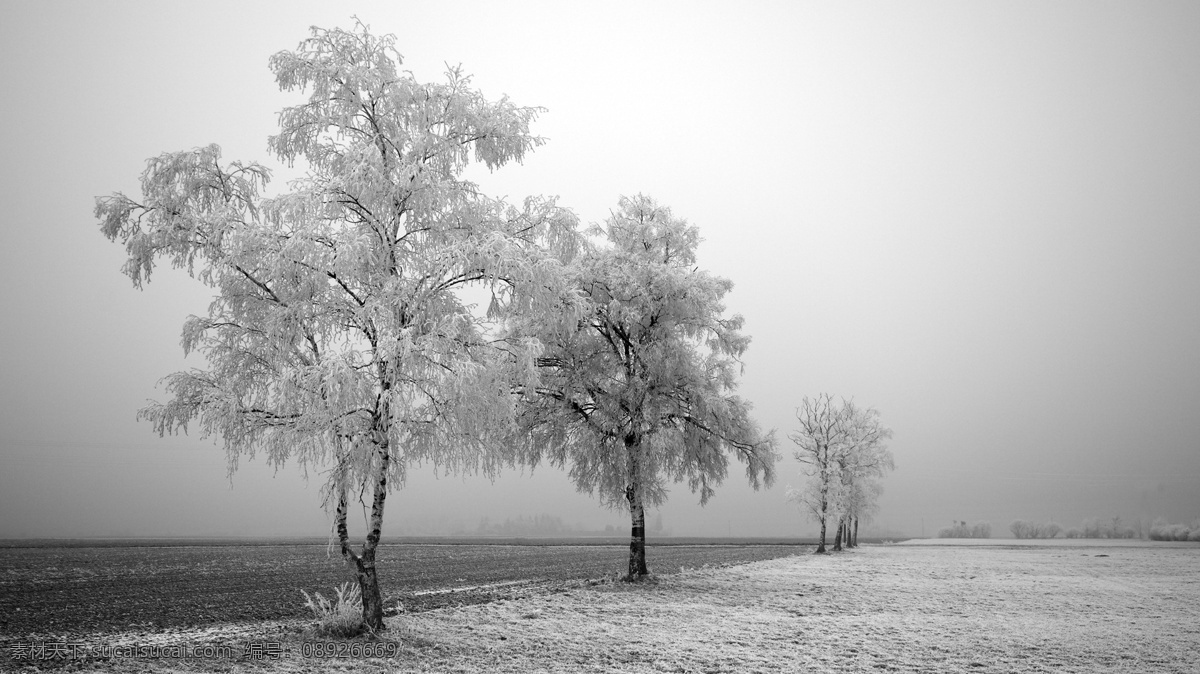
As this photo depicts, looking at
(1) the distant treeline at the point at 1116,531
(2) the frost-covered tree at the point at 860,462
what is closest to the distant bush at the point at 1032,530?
(1) the distant treeline at the point at 1116,531

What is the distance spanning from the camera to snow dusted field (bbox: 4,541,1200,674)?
1143 cm

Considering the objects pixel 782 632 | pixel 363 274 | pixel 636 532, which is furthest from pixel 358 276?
pixel 636 532

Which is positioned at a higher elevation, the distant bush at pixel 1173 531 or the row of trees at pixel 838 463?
the row of trees at pixel 838 463

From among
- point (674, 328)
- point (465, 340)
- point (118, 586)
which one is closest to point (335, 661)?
point (465, 340)

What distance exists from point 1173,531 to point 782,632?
410 feet

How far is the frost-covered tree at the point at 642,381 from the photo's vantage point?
75.3ft

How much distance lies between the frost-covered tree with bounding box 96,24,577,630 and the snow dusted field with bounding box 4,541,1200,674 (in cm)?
269

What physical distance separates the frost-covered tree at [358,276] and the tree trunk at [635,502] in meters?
10.00

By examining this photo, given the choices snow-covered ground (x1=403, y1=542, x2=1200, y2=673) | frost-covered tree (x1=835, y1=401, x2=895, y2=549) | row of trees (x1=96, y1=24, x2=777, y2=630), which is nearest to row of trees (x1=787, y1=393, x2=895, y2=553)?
frost-covered tree (x1=835, y1=401, x2=895, y2=549)

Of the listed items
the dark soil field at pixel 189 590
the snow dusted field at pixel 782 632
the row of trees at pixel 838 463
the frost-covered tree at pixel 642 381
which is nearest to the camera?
the snow dusted field at pixel 782 632

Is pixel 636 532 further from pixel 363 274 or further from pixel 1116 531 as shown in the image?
pixel 1116 531

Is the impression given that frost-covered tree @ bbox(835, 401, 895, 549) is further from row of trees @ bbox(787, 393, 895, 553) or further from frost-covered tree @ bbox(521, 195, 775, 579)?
frost-covered tree @ bbox(521, 195, 775, 579)

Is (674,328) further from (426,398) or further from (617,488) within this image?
(426,398)

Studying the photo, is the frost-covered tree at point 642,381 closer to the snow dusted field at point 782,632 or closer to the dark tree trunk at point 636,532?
the dark tree trunk at point 636,532
